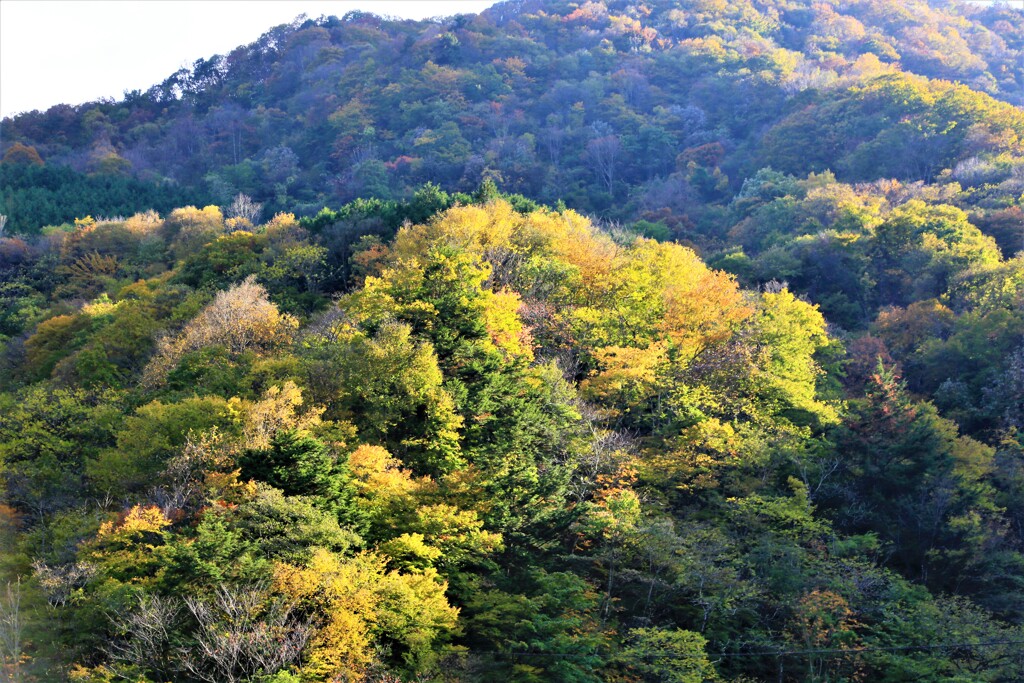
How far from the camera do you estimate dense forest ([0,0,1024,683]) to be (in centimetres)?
2280

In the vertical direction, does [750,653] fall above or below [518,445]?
below

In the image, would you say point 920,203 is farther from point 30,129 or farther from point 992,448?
point 30,129

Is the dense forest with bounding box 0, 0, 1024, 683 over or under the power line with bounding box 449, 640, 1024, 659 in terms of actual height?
over

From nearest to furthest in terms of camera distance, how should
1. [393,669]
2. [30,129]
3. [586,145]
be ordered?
1. [393,669]
2. [586,145]
3. [30,129]

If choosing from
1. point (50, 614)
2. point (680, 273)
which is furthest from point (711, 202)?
point (50, 614)

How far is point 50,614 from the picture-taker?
22.9m

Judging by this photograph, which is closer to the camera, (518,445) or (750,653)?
(750,653)

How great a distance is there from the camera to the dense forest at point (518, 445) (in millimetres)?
22797

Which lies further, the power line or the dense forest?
the power line

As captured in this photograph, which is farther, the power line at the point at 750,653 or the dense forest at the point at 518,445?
the power line at the point at 750,653

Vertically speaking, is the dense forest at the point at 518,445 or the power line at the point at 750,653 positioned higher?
the dense forest at the point at 518,445

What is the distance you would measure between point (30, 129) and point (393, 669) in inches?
3660

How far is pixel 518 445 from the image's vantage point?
28.4m

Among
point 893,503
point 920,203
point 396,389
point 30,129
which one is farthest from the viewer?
point 30,129
